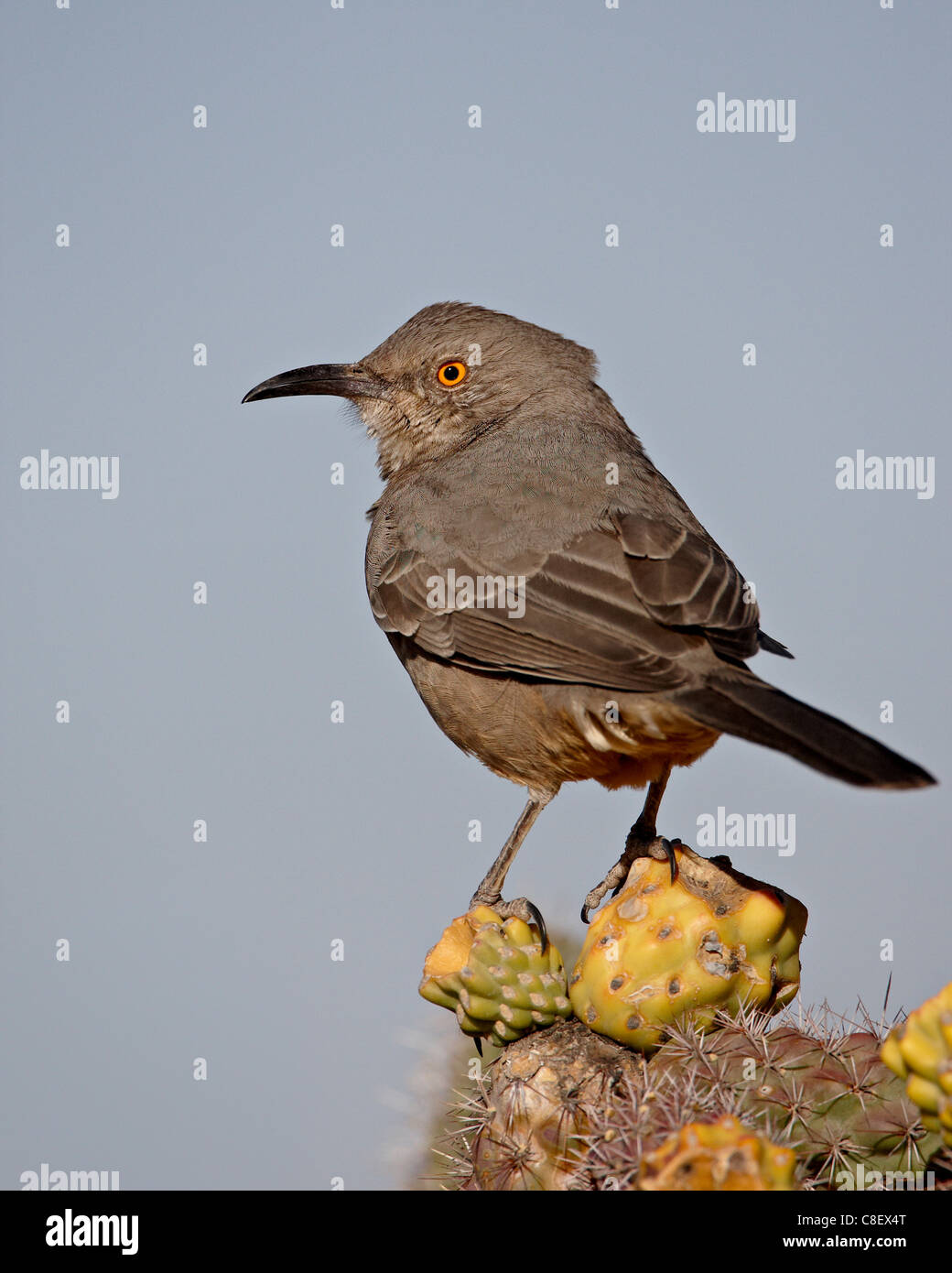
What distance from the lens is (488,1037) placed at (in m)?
3.31

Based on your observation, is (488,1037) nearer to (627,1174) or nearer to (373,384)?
(627,1174)

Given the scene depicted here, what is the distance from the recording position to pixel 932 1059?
7.71 feet

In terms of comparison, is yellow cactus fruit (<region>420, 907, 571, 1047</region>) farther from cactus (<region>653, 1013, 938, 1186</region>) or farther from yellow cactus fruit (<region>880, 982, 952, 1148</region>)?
yellow cactus fruit (<region>880, 982, 952, 1148</region>)

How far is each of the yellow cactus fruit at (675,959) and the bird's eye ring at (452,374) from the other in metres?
3.11

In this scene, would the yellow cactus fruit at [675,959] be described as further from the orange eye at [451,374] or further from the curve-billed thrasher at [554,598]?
the orange eye at [451,374]

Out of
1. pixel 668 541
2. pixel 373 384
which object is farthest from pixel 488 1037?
pixel 373 384

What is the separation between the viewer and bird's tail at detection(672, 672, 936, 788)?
10.0 feet

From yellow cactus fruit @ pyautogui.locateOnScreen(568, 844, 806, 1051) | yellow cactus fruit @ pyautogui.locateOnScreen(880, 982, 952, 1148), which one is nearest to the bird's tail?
yellow cactus fruit @ pyautogui.locateOnScreen(568, 844, 806, 1051)

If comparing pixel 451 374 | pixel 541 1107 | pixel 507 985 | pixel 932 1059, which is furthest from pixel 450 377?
pixel 932 1059

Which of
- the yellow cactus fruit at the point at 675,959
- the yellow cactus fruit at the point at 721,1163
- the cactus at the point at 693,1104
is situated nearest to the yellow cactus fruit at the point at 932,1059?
the cactus at the point at 693,1104

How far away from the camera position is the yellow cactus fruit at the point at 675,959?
9.93ft

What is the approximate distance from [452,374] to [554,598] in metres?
1.88

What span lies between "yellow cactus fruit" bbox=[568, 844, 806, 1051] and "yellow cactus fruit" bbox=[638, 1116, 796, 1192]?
885 mm
